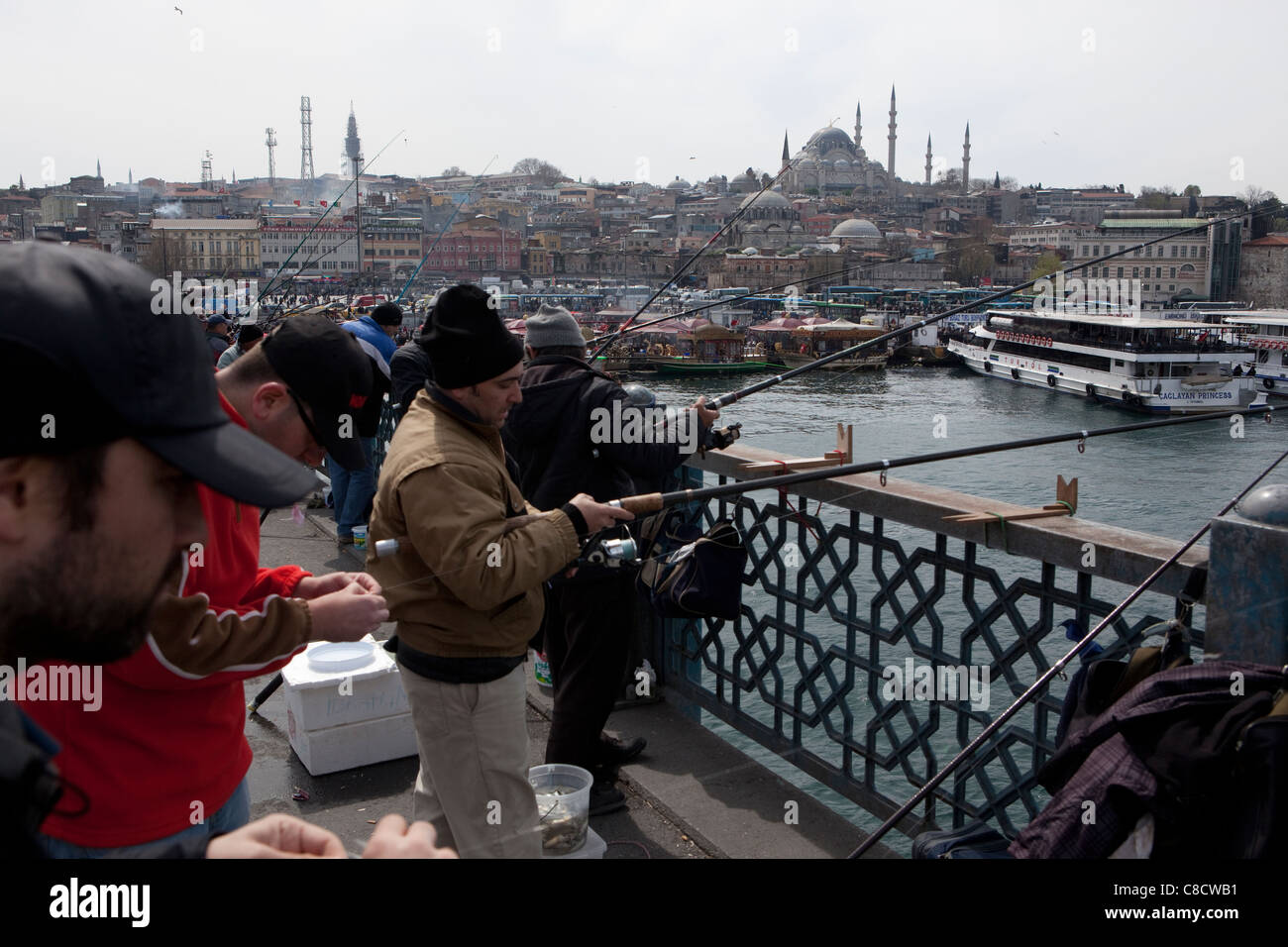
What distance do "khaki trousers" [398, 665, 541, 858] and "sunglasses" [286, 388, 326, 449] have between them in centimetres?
61

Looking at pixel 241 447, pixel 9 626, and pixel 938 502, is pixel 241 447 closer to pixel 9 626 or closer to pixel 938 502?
pixel 9 626

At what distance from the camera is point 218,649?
5.91ft

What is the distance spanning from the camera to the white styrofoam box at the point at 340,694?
3551mm

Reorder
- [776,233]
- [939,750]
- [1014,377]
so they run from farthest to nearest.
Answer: [776,233], [1014,377], [939,750]

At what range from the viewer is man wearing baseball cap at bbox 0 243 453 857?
82cm

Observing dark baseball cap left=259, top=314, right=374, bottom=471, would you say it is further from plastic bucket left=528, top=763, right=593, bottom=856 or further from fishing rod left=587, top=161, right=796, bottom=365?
fishing rod left=587, top=161, right=796, bottom=365

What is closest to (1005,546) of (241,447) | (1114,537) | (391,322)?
(1114,537)

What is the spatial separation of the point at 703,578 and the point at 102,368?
8.28 ft

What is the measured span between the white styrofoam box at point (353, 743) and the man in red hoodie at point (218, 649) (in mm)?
1500

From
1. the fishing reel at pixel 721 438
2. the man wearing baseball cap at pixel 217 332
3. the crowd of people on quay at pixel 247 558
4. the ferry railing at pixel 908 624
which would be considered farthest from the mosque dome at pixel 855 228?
the crowd of people on quay at pixel 247 558

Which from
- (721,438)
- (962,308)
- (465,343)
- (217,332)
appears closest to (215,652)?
(465,343)

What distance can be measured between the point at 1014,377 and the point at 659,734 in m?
42.6

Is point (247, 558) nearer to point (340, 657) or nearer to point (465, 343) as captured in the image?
point (465, 343)

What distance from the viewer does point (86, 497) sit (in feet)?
2.89
